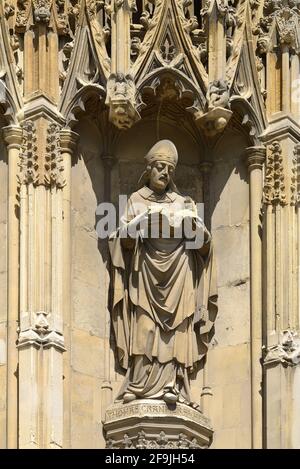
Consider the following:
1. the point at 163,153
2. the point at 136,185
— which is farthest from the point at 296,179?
the point at 136,185

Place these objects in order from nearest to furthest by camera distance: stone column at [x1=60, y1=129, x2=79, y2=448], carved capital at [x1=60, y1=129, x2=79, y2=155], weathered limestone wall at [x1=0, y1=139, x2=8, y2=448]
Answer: weathered limestone wall at [x1=0, y1=139, x2=8, y2=448], stone column at [x1=60, y1=129, x2=79, y2=448], carved capital at [x1=60, y1=129, x2=79, y2=155]

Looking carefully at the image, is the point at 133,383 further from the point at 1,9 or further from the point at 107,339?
the point at 1,9

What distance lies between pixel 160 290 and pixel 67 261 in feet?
2.94

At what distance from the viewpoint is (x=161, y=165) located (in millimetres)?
26578

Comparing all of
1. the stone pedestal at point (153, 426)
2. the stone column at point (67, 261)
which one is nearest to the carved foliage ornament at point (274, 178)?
the stone column at point (67, 261)

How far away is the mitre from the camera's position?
26.6 m

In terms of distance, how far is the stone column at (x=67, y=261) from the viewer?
25.8 meters

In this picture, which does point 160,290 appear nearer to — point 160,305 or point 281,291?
point 160,305

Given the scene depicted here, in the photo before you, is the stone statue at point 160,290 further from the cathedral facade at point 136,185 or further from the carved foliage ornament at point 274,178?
the carved foliage ornament at point 274,178

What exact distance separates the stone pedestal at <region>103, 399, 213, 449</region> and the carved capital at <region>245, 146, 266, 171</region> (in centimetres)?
247

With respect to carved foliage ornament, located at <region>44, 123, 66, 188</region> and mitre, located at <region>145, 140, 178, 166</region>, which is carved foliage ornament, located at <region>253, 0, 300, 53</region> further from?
carved foliage ornament, located at <region>44, 123, 66, 188</region>

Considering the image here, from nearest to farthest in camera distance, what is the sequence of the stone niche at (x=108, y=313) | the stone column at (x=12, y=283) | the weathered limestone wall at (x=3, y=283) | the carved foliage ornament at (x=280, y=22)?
the stone column at (x=12, y=283)
the weathered limestone wall at (x=3, y=283)
the stone niche at (x=108, y=313)
the carved foliage ornament at (x=280, y=22)

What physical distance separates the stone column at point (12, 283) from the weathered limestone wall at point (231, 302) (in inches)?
76.2

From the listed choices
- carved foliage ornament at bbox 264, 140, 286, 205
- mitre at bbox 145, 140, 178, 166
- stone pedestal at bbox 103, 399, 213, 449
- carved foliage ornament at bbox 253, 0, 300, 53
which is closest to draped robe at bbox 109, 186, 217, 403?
stone pedestal at bbox 103, 399, 213, 449
